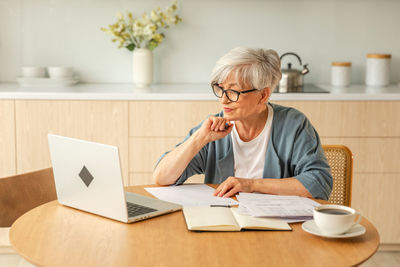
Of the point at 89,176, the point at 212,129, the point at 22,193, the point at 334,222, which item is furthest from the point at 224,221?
the point at 22,193

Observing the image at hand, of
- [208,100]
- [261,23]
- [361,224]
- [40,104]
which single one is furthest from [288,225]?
[261,23]

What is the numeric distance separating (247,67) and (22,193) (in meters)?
0.99

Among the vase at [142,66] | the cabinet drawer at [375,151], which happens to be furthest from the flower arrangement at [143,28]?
the cabinet drawer at [375,151]

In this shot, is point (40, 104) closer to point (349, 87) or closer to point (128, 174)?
point (128, 174)

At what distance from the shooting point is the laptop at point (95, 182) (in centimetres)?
153

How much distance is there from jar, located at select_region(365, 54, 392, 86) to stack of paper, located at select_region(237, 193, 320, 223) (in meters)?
2.21

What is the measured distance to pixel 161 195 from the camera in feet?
6.17

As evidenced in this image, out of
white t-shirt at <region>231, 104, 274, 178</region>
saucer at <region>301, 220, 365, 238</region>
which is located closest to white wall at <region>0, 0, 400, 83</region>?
white t-shirt at <region>231, 104, 274, 178</region>

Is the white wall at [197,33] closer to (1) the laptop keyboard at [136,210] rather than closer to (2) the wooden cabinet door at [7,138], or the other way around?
(2) the wooden cabinet door at [7,138]

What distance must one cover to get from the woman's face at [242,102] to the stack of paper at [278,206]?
40 centimetres

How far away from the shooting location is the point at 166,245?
143 centimetres

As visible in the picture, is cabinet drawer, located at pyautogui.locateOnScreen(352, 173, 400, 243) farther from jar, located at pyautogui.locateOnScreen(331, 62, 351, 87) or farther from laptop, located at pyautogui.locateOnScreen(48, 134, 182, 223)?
laptop, located at pyautogui.locateOnScreen(48, 134, 182, 223)

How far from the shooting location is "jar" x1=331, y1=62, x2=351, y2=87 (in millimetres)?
3727

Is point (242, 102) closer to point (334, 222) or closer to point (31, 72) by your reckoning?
point (334, 222)
